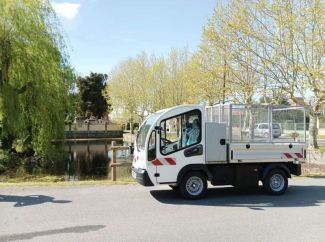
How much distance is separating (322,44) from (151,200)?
55.4 ft

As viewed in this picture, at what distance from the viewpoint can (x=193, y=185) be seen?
33.1ft

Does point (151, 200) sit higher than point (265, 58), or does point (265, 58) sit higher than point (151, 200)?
point (265, 58)

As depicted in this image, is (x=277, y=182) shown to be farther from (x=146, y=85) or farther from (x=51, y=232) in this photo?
(x=146, y=85)

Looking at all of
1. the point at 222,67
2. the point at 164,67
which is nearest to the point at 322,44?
the point at 222,67

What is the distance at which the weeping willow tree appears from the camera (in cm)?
2078

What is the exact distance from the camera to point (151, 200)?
9781 mm

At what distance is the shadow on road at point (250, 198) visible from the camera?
9492mm

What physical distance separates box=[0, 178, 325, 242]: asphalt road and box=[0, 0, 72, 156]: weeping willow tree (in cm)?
1125

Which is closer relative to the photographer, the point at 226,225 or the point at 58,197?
the point at 226,225

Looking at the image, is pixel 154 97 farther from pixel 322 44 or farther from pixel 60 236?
pixel 60 236

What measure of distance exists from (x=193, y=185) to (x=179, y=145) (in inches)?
42.2

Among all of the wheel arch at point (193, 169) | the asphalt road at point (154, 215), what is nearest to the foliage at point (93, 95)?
the asphalt road at point (154, 215)

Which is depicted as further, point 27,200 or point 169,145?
point 169,145

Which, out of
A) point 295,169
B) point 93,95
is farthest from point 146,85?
point 295,169
